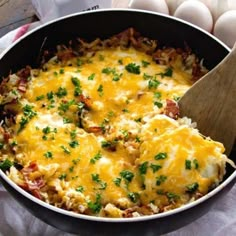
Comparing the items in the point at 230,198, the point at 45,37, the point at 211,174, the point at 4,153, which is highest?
the point at 45,37

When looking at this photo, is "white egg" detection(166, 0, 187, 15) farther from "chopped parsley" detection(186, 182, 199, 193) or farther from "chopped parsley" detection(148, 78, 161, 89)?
"chopped parsley" detection(186, 182, 199, 193)

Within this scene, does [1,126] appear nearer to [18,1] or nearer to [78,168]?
[78,168]

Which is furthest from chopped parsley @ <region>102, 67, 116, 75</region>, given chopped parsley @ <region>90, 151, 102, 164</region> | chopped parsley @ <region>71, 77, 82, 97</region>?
chopped parsley @ <region>90, 151, 102, 164</region>

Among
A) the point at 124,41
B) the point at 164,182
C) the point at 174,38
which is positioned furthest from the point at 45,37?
the point at 164,182

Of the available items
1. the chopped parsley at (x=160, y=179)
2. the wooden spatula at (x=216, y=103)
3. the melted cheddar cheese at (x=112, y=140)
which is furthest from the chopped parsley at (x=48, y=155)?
the wooden spatula at (x=216, y=103)

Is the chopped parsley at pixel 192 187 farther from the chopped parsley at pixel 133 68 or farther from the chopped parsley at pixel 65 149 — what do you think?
the chopped parsley at pixel 133 68

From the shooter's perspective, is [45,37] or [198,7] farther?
[198,7]
